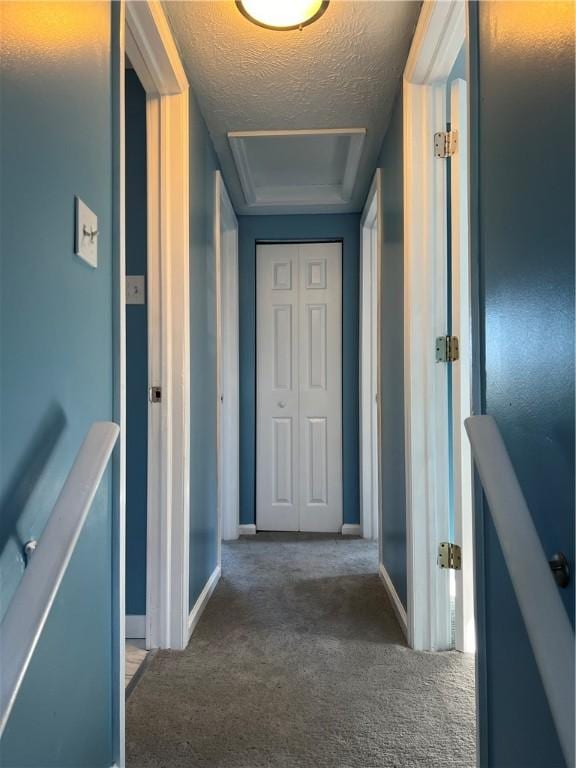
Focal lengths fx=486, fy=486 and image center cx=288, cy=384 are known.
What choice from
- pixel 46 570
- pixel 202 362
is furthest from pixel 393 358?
pixel 46 570

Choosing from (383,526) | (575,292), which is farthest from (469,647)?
(575,292)

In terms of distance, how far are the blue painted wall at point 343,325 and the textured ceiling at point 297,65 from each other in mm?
978

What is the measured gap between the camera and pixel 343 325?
11.2 ft

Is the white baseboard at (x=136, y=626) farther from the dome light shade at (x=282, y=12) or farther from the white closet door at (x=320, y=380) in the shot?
the dome light shade at (x=282, y=12)

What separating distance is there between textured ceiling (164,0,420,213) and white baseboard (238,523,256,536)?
2.35 metres

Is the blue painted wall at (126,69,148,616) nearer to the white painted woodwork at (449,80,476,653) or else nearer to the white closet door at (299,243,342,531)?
the white painted woodwork at (449,80,476,653)

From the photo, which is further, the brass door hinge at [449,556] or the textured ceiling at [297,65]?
the brass door hinge at [449,556]

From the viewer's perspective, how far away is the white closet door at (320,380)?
3.38 meters

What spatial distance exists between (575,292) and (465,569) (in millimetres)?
1328

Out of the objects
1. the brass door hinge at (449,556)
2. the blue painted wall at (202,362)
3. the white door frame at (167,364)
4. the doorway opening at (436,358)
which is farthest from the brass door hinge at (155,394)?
the brass door hinge at (449,556)

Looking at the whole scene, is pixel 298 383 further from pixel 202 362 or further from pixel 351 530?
pixel 202 362

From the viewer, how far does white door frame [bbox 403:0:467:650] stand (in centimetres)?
177

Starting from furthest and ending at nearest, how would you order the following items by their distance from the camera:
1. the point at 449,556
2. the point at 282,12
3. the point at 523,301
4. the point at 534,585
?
the point at 449,556, the point at 282,12, the point at 523,301, the point at 534,585

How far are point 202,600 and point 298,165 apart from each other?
236 centimetres
